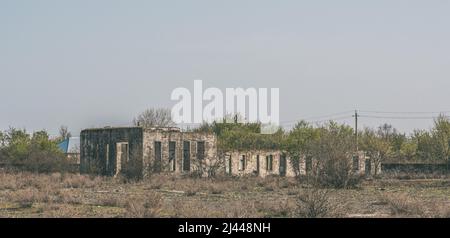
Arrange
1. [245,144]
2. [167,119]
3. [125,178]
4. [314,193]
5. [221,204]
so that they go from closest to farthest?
[314,193]
[221,204]
[125,178]
[245,144]
[167,119]

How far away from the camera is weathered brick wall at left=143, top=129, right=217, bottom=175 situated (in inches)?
1578

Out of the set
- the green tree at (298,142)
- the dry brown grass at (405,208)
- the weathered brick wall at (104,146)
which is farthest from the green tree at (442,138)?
the dry brown grass at (405,208)

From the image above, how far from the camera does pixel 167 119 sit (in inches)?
2899

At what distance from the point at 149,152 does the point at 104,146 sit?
3.60 meters

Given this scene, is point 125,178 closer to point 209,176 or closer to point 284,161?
point 209,176

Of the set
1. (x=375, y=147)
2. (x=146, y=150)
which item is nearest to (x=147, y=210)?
(x=146, y=150)

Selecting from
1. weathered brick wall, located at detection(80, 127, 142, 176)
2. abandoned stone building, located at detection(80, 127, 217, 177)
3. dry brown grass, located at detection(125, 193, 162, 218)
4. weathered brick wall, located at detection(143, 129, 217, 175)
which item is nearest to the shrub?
dry brown grass, located at detection(125, 193, 162, 218)

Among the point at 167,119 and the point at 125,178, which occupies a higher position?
the point at 167,119

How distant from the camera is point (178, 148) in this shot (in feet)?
140

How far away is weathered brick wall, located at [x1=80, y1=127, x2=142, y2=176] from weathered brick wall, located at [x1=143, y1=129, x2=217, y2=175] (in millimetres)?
684

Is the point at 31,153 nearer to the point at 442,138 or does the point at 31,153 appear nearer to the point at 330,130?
the point at 330,130

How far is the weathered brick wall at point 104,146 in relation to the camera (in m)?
40.3
